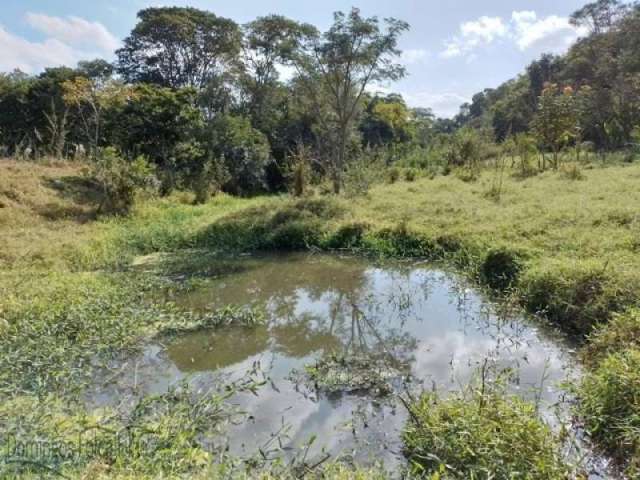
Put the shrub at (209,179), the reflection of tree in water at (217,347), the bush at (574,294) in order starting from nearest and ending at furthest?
the reflection of tree in water at (217,347) < the bush at (574,294) < the shrub at (209,179)

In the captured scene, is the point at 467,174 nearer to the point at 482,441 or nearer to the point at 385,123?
the point at 482,441

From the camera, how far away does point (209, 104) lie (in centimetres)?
1903

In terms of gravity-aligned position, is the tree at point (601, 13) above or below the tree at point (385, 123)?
above

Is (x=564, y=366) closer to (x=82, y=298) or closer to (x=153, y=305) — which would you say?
(x=153, y=305)

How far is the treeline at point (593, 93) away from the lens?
1395 centimetres

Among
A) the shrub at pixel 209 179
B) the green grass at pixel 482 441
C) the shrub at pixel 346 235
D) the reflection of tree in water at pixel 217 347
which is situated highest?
the shrub at pixel 209 179

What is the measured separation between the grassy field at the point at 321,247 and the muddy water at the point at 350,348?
34cm

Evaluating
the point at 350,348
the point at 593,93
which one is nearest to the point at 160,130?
the point at 350,348

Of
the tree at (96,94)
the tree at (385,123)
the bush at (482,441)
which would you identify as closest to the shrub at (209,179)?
the tree at (96,94)

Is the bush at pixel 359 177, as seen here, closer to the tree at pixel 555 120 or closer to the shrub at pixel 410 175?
the shrub at pixel 410 175

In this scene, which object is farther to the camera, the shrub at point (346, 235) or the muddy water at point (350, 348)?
the shrub at point (346, 235)

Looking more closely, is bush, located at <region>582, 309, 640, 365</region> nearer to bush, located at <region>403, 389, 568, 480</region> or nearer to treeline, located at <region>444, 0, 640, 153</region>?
bush, located at <region>403, 389, 568, 480</region>

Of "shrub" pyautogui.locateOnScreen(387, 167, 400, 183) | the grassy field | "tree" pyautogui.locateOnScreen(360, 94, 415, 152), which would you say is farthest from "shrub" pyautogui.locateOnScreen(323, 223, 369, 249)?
"tree" pyautogui.locateOnScreen(360, 94, 415, 152)

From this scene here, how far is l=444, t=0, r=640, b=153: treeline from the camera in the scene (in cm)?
1395
